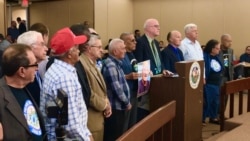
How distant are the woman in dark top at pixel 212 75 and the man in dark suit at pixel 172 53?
73 centimetres

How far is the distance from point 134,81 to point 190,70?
1.88 ft

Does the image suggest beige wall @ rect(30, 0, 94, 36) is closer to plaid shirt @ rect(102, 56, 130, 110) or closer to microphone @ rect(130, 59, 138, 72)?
microphone @ rect(130, 59, 138, 72)

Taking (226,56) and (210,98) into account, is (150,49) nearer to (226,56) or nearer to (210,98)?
(210,98)

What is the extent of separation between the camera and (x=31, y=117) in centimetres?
181

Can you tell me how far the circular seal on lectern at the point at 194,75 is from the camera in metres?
3.21

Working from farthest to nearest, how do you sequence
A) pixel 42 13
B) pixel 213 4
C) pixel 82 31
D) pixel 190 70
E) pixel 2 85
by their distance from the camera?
pixel 42 13
pixel 213 4
pixel 190 70
pixel 82 31
pixel 2 85

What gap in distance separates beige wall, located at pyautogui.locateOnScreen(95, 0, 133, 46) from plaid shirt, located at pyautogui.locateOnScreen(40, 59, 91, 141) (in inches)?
326

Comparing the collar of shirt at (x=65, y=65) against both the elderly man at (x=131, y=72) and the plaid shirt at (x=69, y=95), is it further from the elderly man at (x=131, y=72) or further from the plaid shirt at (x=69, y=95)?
the elderly man at (x=131, y=72)

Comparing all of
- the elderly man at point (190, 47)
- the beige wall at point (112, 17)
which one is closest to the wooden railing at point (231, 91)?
the elderly man at point (190, 47)

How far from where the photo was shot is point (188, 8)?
10.5 meters

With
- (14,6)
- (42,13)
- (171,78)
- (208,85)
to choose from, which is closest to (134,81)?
(171,78)

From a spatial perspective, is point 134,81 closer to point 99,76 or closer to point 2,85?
point 99,76

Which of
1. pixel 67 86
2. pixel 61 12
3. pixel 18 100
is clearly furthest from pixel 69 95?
pixel 61 12

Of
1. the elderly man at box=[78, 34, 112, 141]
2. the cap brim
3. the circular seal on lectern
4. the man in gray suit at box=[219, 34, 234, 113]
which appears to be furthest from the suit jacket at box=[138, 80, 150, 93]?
the man in gray suit at box=[219, 34, 234, 113]
